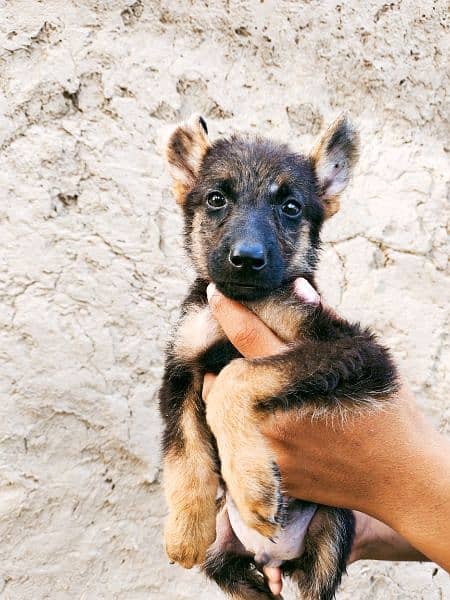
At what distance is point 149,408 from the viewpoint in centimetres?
395

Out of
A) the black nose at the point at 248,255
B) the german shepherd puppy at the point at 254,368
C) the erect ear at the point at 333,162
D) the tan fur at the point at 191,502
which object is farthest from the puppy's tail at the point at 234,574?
the erect ear at the point at 333,162

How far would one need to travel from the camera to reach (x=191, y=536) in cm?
263

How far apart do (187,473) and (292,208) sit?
4.34 feet

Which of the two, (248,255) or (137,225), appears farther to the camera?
(137,225)

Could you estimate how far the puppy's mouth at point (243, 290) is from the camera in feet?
9.15

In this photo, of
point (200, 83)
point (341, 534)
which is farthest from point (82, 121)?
point (341, 534)

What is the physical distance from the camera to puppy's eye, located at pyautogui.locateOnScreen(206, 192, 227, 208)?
3.12 m

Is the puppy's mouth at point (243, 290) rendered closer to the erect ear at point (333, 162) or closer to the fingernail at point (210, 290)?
the fingernail at point (210, 290)

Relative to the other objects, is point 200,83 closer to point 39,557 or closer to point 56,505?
point 56,505

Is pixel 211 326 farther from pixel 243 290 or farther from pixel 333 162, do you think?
pixel 333 162

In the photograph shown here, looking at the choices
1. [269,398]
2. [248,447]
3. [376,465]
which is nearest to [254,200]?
[269,398]

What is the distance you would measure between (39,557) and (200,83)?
3120 mm

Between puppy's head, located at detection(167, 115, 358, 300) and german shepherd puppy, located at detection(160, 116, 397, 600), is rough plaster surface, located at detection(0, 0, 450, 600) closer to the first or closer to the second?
puppy's head, located at detection(167, 115, 358, 300)

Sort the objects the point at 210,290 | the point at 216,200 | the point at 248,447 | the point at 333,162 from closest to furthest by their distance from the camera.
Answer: the point at 248,447
the point at 210,290
the point at 216,200
the point at 333,162
